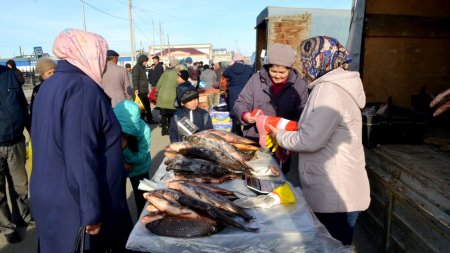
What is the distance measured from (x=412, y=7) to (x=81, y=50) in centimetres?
466

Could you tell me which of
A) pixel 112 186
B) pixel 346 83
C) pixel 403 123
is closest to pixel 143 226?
pixel 112 186

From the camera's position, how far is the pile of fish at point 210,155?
96.0 inches

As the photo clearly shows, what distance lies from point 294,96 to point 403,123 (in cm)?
138

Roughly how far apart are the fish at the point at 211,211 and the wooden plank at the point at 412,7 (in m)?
3.91

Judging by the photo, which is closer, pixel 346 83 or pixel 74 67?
pixel 74 67

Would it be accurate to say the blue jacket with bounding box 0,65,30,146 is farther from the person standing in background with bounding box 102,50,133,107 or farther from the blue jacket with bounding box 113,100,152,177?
the person standing in background with bounding box 102,50,133,107

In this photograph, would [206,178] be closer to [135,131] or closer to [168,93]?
[135,131]

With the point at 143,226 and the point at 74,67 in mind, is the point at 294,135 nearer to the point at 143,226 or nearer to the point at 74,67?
the point at 143,226

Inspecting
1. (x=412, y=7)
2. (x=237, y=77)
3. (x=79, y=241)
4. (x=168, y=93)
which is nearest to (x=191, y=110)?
(x=79, y=241)

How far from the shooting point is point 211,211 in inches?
68.5

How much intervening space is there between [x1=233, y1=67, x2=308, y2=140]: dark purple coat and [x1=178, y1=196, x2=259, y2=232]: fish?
1.79 meters

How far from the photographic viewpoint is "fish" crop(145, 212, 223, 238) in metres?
1.68

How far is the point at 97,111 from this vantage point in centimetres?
183

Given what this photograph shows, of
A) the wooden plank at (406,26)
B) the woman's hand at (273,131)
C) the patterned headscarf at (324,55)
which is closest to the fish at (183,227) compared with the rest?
the woman's hand at (273,131)
